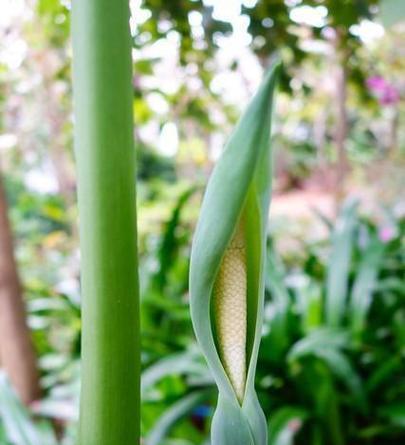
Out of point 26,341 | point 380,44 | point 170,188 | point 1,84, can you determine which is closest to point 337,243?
point 26,341

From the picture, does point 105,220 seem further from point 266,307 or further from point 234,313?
point 266,307

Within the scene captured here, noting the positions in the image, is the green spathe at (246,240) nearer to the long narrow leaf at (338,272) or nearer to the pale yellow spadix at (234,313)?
the pale yellow spadix at (234,313)

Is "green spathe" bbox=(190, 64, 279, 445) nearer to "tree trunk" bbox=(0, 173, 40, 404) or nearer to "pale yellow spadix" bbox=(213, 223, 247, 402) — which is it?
"pale yellow spadix" bbox=(213, 223, 247, 402)

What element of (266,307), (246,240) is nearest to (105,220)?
(246,240)

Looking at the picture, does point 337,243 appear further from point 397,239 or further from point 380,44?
point 380,44

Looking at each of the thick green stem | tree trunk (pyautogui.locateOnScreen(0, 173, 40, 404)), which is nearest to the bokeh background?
tree trunk (pyautogui.locateOnScreen(0, 173, 40, 404))

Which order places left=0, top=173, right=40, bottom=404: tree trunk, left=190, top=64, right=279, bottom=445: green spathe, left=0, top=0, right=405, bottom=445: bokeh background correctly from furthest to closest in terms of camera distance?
left=0, top=173, right=40, bottom=404: tree trunk < left=0, top=0, right=405, bottom=445: bokeh background < left=190, top=64, right=279, bottom=445: green spathe
